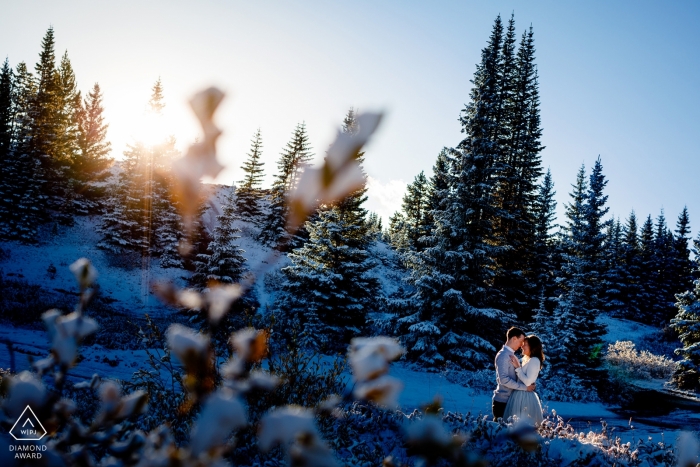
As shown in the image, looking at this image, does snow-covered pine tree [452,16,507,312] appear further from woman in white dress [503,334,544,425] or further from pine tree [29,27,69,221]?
pine tree [29,27,69,221]

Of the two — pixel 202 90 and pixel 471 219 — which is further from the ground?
pixel 471 219

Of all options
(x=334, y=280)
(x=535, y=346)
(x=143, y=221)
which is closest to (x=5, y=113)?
(x=143, y=221)

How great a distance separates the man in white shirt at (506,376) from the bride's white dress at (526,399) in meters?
0.10

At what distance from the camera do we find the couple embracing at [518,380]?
6.44 metres

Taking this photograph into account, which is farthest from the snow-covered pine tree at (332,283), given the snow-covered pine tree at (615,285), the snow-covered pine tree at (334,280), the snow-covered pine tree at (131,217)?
the snow-covered pine tree at (615,285)

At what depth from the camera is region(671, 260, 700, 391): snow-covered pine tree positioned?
711 inches

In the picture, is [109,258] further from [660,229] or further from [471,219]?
[660,229]

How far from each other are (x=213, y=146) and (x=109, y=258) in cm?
3067

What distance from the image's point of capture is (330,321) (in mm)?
18625

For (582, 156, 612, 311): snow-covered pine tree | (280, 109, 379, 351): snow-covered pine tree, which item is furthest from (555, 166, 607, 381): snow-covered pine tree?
(280, 109, 379, 351): snow-covered pine tree

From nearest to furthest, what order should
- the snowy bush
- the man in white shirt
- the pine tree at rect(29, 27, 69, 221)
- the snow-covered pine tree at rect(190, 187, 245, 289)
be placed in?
the man in white shirt, the snowy bush, the snow-covered pine tree at rect(190, 187, 245, 289), the pine tree at rect(29, 27, 69, 221)

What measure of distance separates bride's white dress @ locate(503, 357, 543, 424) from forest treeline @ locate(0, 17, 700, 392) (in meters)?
7.09

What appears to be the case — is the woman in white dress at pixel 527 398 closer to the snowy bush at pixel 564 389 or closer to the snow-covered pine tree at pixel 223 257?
the snowy bush at pixel 564 389

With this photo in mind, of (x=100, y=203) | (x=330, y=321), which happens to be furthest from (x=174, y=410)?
(x=100, y=203)
